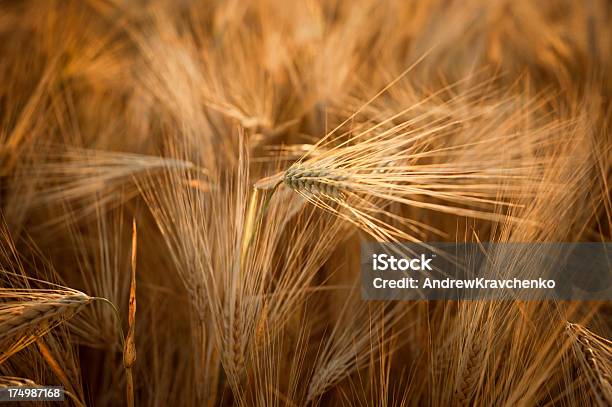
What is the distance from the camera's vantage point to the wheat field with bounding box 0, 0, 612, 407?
28.0 inches

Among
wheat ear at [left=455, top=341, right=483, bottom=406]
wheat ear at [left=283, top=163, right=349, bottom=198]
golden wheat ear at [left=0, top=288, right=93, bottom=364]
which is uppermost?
wheat ear at [left=283, top=163, right=349, bottom=198]

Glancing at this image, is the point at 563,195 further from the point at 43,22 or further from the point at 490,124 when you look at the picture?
the point at 43,22

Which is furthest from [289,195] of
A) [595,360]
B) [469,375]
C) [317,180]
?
[595,360]

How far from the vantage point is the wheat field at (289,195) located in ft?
2.33

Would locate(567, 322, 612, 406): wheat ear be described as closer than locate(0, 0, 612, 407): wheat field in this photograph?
Yes

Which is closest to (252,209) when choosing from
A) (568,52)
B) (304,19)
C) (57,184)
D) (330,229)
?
(330,229)

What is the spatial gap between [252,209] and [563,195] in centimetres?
47

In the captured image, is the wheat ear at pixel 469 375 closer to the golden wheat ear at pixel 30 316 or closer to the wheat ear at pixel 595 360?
the wheat ear at pixel 595 360

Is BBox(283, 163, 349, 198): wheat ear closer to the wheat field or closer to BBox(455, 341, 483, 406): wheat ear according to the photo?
the wheat field

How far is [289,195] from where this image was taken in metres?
0.78

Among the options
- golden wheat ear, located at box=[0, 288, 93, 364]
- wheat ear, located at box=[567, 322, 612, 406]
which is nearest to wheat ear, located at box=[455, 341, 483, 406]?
wheat ear, located at box=[567, 322, 612, 406]

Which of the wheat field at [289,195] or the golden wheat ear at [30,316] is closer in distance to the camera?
the golden wheat ear at [30,316]

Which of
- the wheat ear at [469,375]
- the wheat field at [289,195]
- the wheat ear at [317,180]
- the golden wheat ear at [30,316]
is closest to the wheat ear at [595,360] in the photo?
the wheat field at [289,195]

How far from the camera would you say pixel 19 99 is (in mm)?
1116
